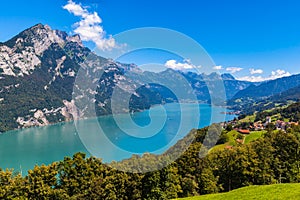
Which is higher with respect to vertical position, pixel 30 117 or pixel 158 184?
pixel 30 117

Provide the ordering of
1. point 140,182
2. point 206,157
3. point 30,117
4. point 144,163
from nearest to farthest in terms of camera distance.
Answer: point 144,163
point 140,182
point 206,157
point 30,117

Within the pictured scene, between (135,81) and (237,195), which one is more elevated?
(135,81)

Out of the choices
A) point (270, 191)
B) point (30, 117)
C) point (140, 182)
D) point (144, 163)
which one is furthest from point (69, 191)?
point (30, 117)

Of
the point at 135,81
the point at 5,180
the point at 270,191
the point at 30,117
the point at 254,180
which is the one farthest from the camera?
the point at 30,117

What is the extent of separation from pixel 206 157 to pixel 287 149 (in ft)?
26.9

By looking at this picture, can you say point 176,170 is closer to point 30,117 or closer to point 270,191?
point 270,191

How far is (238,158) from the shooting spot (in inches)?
943

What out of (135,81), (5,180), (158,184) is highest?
(135,81)

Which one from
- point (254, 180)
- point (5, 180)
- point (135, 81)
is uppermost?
point (135, 81)

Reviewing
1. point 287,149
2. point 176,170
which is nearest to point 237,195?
point 176,170

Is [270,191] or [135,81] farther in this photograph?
[135,81]

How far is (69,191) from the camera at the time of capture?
1962 centimetres

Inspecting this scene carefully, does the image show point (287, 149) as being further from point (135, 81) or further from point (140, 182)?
point (135, 81)

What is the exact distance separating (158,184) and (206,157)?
23.6 ft
